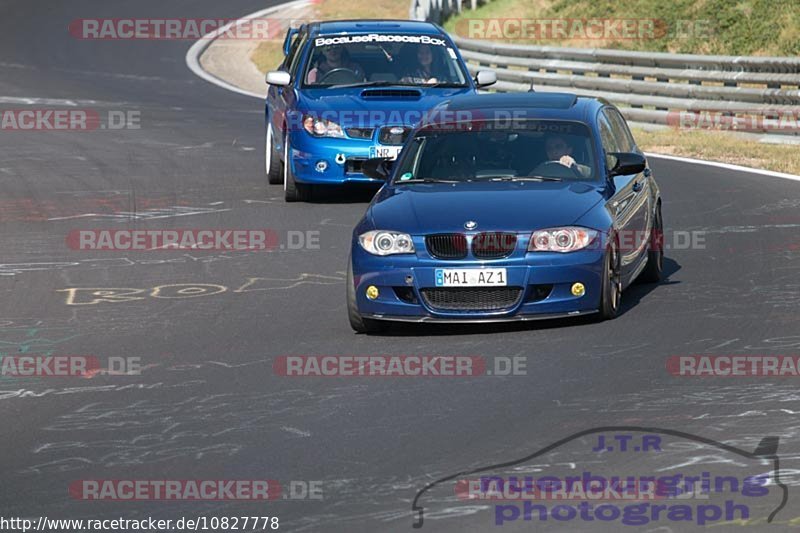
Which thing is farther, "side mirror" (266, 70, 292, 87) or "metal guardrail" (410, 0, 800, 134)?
"metal guardrail" (410, 0, 800, 134)

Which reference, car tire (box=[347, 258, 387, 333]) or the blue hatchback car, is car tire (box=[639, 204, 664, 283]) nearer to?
car tire (box=[347, 258, 387, 333])

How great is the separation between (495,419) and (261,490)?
5.50 feet

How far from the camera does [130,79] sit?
110 ft

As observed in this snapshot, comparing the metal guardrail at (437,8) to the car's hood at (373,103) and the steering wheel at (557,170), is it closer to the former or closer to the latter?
the car's hood at (373,103)

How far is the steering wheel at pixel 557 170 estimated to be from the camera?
11.9 metres

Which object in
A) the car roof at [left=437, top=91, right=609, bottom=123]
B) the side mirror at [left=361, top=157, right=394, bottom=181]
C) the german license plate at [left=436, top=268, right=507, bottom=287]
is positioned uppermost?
the car roof at [left=437, top=91, right=609, bottom=123]

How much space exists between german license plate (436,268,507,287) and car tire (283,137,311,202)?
23.0ft

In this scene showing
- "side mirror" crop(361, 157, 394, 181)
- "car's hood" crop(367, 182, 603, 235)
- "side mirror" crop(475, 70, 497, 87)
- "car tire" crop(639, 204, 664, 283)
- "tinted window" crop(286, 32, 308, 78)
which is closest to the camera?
"car's hood" crop(367, 182, 603, 235)

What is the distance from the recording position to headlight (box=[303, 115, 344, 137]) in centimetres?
1727

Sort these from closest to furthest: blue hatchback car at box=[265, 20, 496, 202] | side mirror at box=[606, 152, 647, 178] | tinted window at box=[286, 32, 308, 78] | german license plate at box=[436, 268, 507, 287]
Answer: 1. german license plate at box=[436, 268, 507, 287]
2. side mirror at box=[606, 152, 647, 178]
3. blue hatchback car at box=[265, 20, 496, 202]
4. tinted window at box=[286, 32, 308, 78]

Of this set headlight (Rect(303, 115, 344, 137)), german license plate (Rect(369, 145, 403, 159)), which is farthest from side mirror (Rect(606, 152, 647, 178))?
headlight (Rect(303, 115, 344, 137))

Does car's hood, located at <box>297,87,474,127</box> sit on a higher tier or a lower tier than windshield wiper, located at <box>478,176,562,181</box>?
higher

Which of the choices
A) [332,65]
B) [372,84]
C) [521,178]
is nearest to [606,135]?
[521,178]

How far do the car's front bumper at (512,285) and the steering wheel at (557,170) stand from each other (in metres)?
1.18
